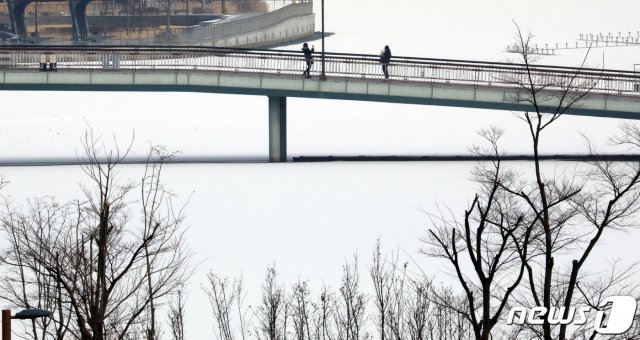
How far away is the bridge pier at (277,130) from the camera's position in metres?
69.2

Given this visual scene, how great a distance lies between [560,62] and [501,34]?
24.4m

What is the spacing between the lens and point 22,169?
66062 mm

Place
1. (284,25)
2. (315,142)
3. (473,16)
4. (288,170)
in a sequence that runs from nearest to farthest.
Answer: (288,170), (315,142), (284,25), (473,16)

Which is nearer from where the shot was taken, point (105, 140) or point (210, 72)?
point (210, 72)

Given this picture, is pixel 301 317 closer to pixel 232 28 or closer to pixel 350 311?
pixel 350 311

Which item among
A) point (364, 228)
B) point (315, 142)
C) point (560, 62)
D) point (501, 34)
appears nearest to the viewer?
point (364, 228)

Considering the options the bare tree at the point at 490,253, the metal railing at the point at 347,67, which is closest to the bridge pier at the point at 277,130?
the metal railing at the point at 347,67

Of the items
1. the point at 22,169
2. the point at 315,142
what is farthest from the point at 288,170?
the point at 315,142

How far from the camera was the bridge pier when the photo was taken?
6925cm

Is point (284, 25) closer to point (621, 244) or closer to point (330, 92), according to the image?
point (330, 92)

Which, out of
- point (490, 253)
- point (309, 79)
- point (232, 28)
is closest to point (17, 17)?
point (232, 28)

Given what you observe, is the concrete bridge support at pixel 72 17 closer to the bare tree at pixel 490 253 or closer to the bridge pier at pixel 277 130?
the bridge pier at pixel 277 130

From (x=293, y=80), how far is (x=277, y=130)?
2650mm

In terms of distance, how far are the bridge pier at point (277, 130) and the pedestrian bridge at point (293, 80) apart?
39 millimetres
